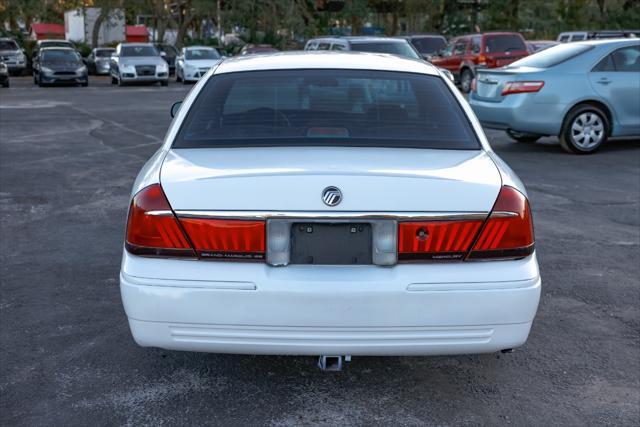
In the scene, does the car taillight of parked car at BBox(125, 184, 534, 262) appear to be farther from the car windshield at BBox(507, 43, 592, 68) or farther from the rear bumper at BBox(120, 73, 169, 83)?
the rear bumper at BBox(120, 73, 169, 83)

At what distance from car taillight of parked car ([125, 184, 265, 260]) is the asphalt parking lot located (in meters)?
0.77

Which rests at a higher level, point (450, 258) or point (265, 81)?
point (265, 81)

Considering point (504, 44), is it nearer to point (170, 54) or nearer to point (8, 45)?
point (170, 54)

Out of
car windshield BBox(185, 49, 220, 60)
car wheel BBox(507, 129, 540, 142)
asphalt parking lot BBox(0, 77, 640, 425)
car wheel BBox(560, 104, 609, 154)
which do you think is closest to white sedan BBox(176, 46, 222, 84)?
car windshield BBox(185, 49, 220, 60)

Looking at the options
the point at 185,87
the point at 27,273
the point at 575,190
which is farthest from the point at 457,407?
the point at 185,87

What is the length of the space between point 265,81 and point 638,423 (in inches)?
99.2

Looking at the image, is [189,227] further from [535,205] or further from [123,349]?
[535,205]

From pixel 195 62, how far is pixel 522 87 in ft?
70.4

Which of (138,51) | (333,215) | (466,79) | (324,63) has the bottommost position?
(466,79)

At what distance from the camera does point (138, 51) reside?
104 feet

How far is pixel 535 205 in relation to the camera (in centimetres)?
830

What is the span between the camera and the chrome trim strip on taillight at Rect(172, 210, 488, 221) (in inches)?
132

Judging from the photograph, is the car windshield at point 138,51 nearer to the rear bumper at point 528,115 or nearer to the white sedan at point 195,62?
the white sedan at point 195,62

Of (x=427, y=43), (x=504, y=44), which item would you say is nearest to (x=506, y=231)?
(x=504, y=44)
